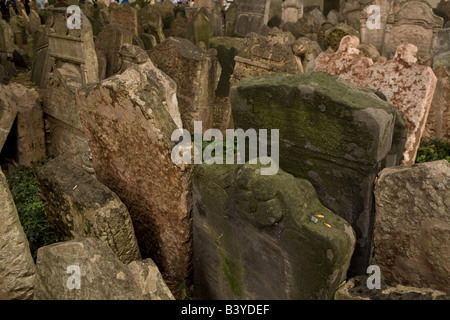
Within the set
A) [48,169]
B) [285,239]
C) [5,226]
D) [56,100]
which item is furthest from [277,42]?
[5,226]

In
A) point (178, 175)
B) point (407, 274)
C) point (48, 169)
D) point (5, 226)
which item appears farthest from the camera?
point (48, 169)

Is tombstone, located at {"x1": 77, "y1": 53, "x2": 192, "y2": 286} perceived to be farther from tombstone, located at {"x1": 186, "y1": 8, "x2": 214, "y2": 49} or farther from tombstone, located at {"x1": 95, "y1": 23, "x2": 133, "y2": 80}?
tombstone, located at {"x1": 186, "y1": 8, "x2": 214, "y2": 49}

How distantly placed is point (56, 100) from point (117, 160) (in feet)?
7.67

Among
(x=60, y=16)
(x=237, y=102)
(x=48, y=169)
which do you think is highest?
(x=60, y=16)

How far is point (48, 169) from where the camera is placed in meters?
3.79

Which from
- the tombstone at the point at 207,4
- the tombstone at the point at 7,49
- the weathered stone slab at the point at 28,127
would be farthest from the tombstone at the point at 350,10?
the weathered stone slab at the point at 28,127

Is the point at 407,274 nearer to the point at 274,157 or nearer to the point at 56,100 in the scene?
the point at 274,157

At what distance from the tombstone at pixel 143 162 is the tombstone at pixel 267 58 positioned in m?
2.48

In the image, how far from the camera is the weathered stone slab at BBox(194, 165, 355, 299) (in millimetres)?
2389

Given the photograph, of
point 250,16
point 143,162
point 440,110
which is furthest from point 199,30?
point 143,162

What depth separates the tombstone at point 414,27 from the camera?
9.14m

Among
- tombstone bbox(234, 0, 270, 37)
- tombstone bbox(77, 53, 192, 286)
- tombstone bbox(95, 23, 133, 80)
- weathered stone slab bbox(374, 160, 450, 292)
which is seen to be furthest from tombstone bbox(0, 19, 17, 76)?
weathered stone slab bbox(374, 160, 450, 292)

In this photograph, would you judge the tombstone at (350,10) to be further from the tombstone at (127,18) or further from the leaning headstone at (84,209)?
the leaning headstone at (84,209)

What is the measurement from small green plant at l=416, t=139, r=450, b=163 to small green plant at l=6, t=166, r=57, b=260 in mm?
4493
